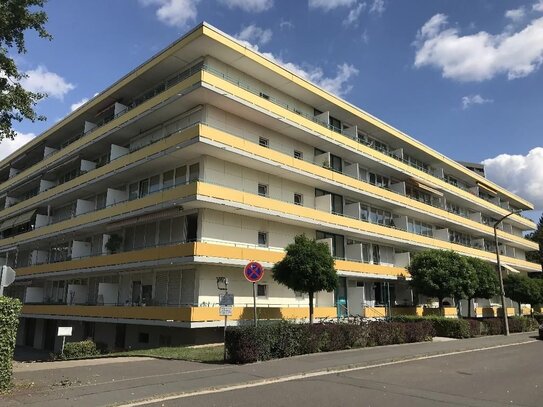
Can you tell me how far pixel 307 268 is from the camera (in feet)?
71.6

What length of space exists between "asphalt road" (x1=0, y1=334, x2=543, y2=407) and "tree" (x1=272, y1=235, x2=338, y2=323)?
221 inches

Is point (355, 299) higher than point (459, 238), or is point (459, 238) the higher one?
point (459, 238)

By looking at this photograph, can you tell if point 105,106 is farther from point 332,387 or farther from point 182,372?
point 332,387

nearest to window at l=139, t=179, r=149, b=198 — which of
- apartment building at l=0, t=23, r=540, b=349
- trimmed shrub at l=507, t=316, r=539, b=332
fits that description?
apartment building at l=0, t=23, r=540, b=349

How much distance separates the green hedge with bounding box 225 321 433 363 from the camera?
14555mm

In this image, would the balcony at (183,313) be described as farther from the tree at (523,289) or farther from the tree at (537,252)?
the tree at (537,252)

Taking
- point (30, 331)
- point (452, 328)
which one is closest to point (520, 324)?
point (452, 328)

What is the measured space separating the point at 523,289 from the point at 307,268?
107 feet

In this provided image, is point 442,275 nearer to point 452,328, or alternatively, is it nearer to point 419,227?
point 452,328

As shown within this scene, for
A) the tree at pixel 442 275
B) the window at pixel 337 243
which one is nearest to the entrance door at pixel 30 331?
the window at pixel 337 243

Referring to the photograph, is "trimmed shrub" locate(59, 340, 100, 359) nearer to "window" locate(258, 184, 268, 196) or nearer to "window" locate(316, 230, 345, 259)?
Answer: "window" locate(258, 184, 268, 196)

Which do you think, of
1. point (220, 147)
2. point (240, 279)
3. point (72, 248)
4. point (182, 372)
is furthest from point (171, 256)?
point (72, 248)

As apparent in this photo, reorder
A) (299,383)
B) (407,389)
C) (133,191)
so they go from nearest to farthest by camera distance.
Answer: (407,389), (299,383), (133,191)

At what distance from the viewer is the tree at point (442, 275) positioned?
105ft
